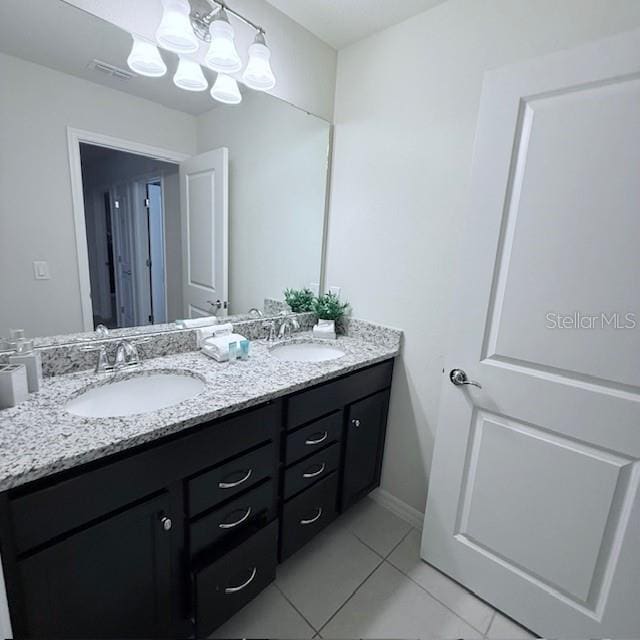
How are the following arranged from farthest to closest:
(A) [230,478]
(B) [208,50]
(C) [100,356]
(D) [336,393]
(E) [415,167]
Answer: (E) [415,167], (D) [336,393], (B) [208,50], (C) [100,356], (A) [230,478]

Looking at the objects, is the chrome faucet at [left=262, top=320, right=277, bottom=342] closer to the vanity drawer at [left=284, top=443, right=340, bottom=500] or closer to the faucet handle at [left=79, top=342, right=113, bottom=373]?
the vanity drawer at [left=284, top=443, right=340, bottom=500]

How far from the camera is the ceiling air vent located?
112cm

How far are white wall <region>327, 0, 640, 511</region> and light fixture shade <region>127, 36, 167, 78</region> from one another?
0.90 metres

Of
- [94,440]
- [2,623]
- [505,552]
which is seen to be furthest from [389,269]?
[2,623]

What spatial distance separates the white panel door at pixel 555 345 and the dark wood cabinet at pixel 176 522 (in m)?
0.59

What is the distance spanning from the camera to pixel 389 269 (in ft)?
5.54

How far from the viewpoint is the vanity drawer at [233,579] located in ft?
3.34

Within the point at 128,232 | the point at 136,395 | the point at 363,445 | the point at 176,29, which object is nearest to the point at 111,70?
the point at 176,29

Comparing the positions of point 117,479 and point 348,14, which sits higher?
point 348,14

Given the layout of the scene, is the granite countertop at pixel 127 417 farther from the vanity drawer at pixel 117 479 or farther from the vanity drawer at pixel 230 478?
the vanity drawer at pixel 230 478

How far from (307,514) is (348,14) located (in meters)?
2.14

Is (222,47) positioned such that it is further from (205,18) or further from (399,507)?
(399,507)

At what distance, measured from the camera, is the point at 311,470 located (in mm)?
1385

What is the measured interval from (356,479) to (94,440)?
1.22m
